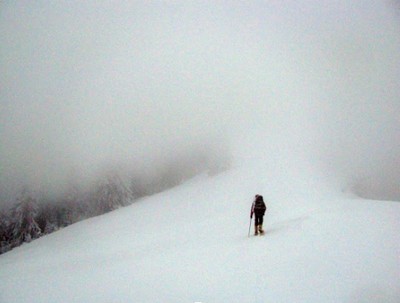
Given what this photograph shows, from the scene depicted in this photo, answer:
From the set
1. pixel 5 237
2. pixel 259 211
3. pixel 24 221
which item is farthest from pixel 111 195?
pixel 259 211

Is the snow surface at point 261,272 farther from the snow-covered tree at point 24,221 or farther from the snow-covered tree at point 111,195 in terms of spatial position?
the snow-covered tree at point 24,221

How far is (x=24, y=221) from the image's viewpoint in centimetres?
3136

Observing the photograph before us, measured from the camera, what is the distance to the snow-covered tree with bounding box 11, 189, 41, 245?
30.6 meters

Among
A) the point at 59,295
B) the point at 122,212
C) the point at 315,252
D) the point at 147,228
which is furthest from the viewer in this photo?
the point at 122,212

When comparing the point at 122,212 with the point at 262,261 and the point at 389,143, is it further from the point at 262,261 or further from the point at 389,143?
the point at 389,143

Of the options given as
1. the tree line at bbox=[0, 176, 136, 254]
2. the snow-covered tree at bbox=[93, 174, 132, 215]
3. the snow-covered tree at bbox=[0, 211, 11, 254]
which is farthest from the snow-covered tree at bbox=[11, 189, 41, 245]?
the snow-covered tree at bbox=[93, 174, 132, 215]

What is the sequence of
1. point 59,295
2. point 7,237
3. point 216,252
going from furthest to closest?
point 7,237 → point 216,252 → point 59,295

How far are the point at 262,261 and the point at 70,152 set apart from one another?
118563mm

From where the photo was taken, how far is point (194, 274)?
23.6 ft

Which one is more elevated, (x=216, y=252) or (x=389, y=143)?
(x=389, y=143)

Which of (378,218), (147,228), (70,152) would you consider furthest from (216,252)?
(70,152)

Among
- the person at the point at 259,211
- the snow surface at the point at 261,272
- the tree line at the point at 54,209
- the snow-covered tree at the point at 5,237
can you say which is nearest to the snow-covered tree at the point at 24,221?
the tree line at the point at 54,209

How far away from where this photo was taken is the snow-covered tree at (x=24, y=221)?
100ft

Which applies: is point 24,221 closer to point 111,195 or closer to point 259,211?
point 111,195
